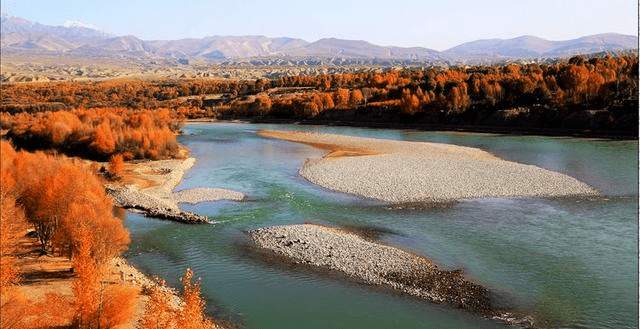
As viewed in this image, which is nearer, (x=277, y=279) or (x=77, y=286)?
(x=77, y=286)

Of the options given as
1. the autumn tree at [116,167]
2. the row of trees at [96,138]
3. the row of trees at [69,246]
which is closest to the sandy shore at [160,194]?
the autumn tree at [116,167]

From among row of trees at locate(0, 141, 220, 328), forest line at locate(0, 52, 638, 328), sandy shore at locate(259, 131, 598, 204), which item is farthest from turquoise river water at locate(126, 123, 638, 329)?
forest line at locate(0, 52, 638, 328)

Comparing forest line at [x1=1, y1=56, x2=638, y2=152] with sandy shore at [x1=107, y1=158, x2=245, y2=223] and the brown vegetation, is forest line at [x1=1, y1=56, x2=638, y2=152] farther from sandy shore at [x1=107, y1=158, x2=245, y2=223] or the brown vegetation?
sandy shore at [x1=107, y1=158, x2=245, y2=223]

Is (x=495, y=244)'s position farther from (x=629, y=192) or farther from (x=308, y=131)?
(x=308, y=131)

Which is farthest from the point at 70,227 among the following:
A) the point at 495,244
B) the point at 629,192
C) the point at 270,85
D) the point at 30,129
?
the point at 270,85

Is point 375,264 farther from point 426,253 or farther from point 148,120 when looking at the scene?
point 148,120

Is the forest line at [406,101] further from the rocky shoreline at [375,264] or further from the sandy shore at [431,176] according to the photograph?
the rocky shoreline at [375,264]
